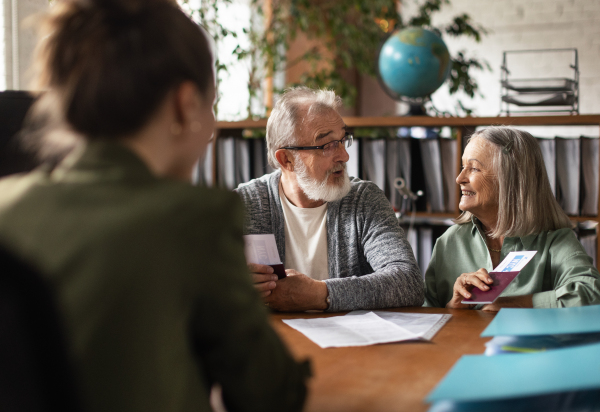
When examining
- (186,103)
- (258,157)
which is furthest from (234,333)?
(258,157)

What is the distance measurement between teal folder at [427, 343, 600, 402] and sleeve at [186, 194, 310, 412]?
0.77ft

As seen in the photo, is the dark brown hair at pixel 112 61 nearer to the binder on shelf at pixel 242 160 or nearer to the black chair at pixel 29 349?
the black chair at pixel 29 349

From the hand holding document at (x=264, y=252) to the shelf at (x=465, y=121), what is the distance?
1.26 metres

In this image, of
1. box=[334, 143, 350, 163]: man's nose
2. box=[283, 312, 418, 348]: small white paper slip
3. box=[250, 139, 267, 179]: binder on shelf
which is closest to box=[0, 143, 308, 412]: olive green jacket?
box=[283, 312, 418, 348]: small white paper slip

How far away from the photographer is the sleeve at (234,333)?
1.93ft

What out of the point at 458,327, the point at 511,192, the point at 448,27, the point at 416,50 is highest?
the point at 448,27

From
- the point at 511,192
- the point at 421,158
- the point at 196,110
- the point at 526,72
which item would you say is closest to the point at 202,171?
the point at 421,158

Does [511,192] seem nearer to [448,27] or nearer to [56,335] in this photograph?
[56,335]

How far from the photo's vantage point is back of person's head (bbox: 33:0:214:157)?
2.04 ft

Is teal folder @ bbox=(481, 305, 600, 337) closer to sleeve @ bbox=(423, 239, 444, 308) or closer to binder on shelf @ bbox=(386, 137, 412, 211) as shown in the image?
sleeve @ bbox=(423, 239, 444, 308)

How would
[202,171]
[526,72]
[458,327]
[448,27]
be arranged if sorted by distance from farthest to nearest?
1. [526,72]
2. [448,27]
3. [202,171]
4. [458,327]

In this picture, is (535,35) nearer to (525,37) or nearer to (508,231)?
(525,37)

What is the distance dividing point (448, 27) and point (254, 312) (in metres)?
3.46

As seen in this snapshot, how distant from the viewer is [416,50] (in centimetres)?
253
